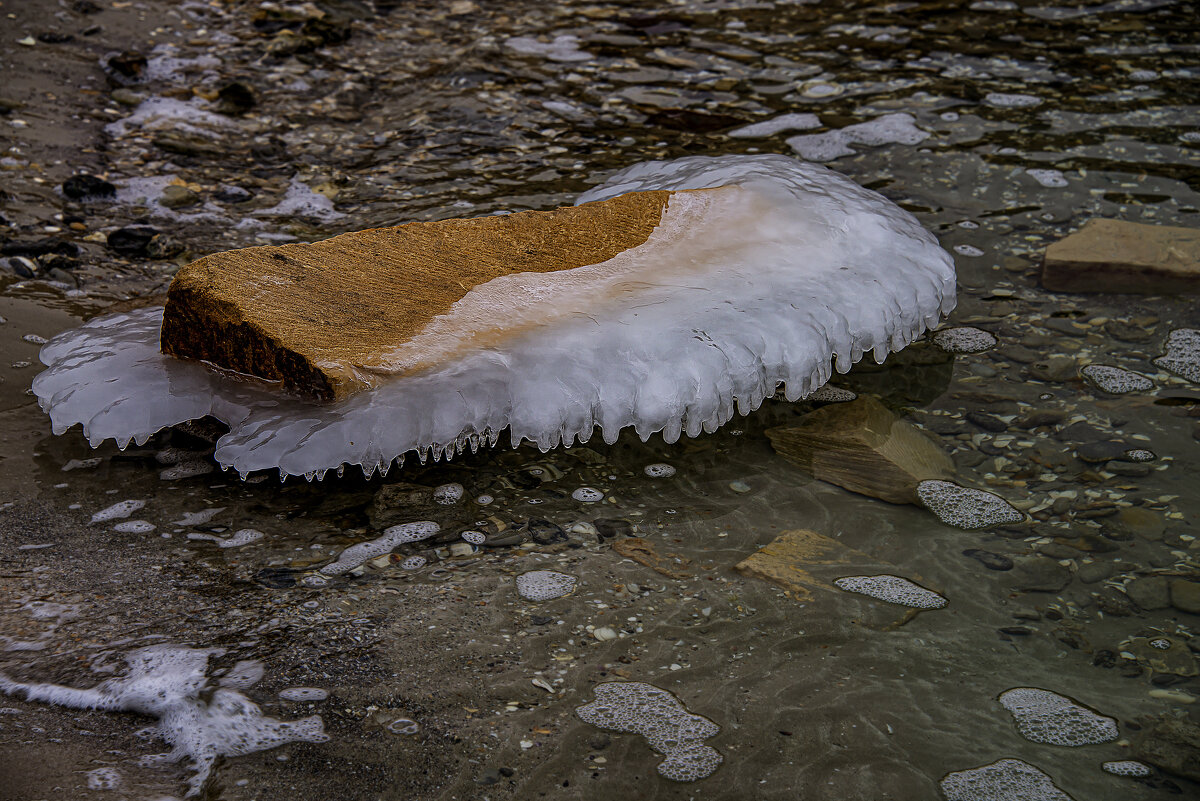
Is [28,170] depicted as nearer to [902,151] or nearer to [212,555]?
[212,555]

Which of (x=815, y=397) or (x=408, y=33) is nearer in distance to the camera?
(x=815, y=397)

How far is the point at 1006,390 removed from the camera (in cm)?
259

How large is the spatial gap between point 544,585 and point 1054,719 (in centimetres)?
101

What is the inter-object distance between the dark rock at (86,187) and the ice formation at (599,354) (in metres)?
1.12

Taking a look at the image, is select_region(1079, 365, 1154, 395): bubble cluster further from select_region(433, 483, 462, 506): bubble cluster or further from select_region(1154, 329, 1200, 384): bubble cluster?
select_region(433, 483, 462, 506): bubble cluster

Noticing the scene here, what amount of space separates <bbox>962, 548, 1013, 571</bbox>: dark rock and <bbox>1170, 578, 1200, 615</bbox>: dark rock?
1.04 feet

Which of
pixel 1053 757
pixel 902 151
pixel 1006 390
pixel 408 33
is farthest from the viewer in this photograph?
pixel 408 33

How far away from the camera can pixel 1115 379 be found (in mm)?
2594

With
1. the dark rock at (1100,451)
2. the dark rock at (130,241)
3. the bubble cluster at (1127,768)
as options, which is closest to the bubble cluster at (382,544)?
the bubble cluster at (1127,768)

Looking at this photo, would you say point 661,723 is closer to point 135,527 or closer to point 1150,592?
point 1150,592

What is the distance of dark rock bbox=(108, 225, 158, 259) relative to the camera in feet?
10.4

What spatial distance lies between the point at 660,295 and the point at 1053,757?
4.55 feet

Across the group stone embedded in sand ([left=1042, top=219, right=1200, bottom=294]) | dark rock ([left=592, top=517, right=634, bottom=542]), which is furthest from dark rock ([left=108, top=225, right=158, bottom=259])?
stone embedded in sand ([left=1042, top=219, right=1200, bottom=294])

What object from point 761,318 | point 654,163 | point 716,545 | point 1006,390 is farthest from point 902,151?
point 716,545
